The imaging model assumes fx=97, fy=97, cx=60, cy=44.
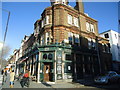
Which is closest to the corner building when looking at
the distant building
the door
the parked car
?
the door

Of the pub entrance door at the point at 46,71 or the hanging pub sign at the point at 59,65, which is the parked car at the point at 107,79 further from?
the pub entrance door at the point at 46,71

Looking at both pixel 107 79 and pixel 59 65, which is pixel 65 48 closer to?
pixel 59 65

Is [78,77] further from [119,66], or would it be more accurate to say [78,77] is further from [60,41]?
[119,66]

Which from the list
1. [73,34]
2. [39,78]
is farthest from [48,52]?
[73,34]

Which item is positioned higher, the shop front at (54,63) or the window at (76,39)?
the window at (76,39)

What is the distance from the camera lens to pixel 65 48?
15.0 m

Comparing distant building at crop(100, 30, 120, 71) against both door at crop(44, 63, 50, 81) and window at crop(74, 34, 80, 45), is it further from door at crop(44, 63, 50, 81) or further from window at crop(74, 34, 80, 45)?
door at crop(44, 63, 50, 81)

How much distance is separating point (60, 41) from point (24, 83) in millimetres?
7791

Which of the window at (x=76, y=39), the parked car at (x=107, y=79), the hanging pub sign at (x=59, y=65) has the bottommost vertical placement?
the parked car at (x=107, y=79)

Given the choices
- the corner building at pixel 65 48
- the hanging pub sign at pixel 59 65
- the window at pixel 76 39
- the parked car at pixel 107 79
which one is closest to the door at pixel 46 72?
the corner building at pixel 65 48

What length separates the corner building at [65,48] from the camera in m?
14.1

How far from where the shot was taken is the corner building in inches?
557

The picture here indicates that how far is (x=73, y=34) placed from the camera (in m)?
17.6

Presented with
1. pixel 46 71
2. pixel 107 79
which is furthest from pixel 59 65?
pixel 107 79
